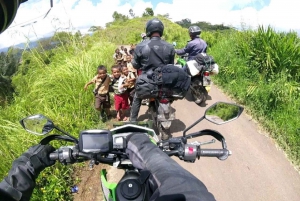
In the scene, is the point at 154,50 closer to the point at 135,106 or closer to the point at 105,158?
the point at 135,106

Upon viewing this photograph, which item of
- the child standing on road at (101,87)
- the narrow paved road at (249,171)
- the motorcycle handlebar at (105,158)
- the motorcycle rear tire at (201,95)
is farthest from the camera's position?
the motorcycle rear tire at (201,95)

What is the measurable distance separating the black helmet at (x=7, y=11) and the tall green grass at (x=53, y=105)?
3.16 m

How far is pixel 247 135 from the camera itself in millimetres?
5316

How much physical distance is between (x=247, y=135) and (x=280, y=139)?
1.92 feet

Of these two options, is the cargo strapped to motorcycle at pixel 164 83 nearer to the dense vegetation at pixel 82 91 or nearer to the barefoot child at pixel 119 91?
the barefoot child at pixel 119 91

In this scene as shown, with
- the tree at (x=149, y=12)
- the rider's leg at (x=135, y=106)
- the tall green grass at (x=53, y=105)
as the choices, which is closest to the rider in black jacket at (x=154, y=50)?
the rider's leg at (x=135, y=106)

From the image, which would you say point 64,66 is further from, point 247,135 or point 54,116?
point 247,135

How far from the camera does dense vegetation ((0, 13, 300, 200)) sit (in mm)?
4105

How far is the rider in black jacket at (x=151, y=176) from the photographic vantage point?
2.97 ft

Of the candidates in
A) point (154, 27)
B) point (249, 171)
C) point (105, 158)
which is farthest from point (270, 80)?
point (105, 158)

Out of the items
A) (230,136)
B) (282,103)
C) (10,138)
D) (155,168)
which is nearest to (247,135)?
(230,136)

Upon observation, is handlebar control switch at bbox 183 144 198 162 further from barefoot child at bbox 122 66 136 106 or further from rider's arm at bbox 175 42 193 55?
rider's arm at bbox 175 42 193 55

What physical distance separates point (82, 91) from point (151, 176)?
15.8ft

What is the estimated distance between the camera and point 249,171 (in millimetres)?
4305
